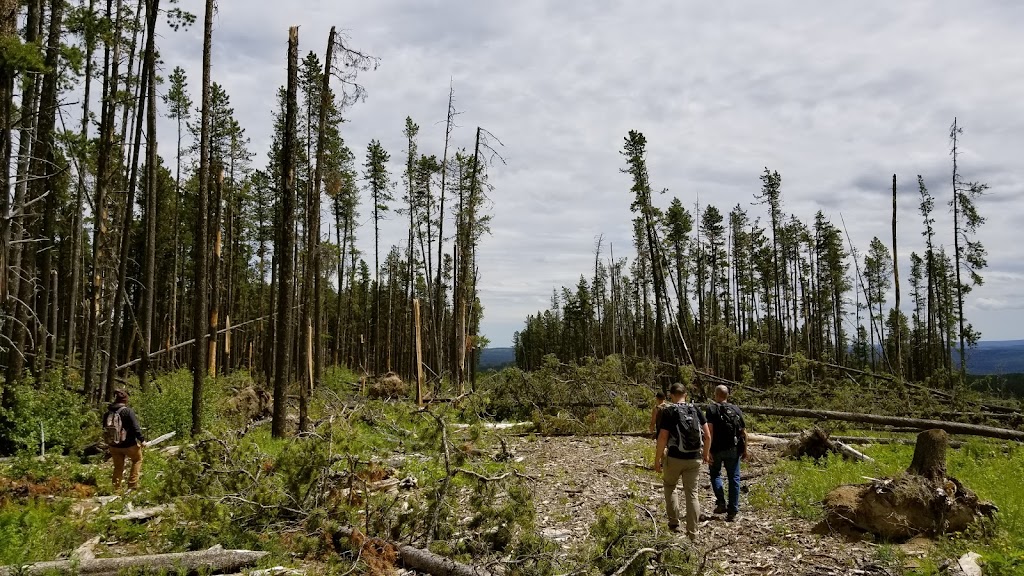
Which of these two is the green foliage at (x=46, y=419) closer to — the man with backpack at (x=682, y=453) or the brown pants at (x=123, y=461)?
the brown pants at (x=123, y=461)

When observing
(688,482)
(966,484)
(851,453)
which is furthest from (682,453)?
(851,453)

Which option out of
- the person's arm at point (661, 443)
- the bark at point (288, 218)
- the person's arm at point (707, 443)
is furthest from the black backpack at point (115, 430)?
the person's arm at point (707, 443)

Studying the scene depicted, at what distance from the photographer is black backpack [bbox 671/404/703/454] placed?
6.85 m

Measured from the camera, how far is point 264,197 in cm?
3209

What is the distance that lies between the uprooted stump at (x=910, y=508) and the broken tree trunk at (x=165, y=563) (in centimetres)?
689

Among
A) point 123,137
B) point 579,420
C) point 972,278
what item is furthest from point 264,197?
point 972,278

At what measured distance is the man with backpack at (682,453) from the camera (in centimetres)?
685

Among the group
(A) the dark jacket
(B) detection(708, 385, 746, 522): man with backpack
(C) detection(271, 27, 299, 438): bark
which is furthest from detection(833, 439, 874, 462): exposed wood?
(A) the dark jacket

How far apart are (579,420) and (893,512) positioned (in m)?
10.2

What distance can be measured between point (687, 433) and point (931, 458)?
3.20 metres

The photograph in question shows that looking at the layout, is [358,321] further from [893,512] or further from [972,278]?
[893,512]

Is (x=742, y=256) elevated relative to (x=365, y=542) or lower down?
elevated

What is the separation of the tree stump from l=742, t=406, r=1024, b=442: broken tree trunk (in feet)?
16.3

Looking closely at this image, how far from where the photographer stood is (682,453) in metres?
6.88
